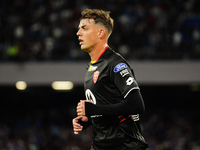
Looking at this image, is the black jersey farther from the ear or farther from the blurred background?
the blurred background

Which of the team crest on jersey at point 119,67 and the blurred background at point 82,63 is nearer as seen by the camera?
the team crest on jersey at point 119,67

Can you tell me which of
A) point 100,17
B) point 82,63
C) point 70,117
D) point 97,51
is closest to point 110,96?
point 97,51

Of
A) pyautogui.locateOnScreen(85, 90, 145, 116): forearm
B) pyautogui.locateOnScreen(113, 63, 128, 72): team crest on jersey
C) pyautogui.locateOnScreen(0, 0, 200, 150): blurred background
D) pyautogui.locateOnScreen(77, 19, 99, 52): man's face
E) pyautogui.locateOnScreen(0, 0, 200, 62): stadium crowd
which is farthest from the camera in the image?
pyautogui.locateOnScreen(0, 0, 200, 62): stadium crowd

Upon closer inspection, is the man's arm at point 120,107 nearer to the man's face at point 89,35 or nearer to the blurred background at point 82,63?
the man's face at point 89,35

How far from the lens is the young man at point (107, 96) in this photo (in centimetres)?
327

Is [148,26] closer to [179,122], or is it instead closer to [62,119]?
[179,122]

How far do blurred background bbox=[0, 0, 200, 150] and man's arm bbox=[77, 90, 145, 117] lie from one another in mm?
9322

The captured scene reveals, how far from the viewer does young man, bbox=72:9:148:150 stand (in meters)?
3.27

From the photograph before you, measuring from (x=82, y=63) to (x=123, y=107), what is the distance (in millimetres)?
9577

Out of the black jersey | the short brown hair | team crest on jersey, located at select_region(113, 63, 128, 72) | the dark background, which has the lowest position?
the dark background

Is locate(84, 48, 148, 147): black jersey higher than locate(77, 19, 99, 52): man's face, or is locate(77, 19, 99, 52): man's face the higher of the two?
locate(77, 19, 99, 52): man's face

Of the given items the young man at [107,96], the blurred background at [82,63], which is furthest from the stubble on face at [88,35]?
the blurred background at [82,63]

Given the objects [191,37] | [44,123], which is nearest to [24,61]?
[44,123]

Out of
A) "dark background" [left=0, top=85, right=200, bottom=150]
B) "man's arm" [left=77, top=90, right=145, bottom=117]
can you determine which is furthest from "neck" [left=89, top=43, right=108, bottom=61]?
"dark background" [left=0, top=85, right=200, bottom=150]
